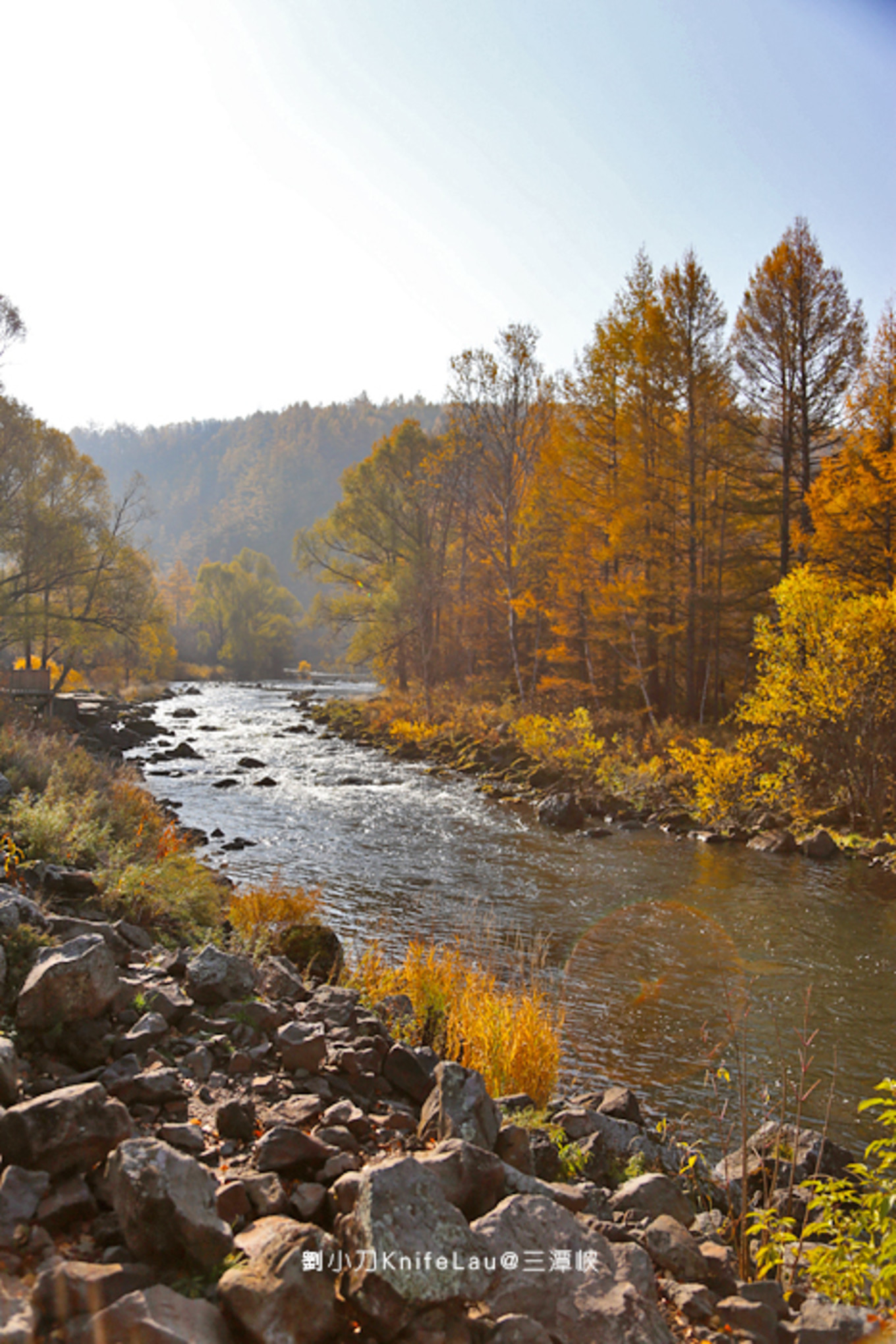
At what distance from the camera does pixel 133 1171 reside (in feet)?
8.73

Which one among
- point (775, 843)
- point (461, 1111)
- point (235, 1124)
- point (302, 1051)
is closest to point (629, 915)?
point (775, 843)

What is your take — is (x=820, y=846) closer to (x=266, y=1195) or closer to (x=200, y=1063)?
(x=200, y=1063)

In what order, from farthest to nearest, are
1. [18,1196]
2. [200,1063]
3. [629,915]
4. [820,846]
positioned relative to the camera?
[820,846], [629,915], [200,1063], [18,1196]

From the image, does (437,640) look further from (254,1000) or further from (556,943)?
(254,1000)

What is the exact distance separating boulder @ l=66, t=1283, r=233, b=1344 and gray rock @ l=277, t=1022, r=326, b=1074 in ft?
6.52

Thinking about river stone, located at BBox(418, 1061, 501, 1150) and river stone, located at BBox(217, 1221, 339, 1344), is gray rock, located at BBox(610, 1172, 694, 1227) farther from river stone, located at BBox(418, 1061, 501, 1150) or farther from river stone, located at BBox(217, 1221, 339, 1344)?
river stone, located at BBox(217, 1221, 339, 1344)

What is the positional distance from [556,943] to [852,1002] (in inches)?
126

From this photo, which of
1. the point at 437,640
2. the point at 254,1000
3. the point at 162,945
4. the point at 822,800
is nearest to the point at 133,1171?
the point at 254,1000

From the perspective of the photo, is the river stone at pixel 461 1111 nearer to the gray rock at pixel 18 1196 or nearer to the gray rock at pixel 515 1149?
the gray rock at pixel 515 1149

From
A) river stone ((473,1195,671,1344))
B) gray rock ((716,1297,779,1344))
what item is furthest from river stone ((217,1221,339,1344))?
gray rock ((716,1297,779,1344))

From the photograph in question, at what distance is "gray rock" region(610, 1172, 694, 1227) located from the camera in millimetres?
3891

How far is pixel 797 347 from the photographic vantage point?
18875mm

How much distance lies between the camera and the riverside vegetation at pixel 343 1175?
2.54m

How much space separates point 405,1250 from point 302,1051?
6.25 ft
